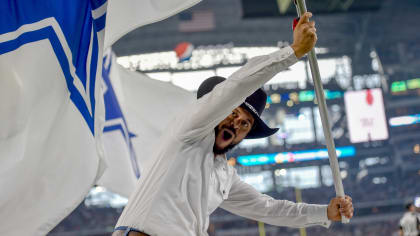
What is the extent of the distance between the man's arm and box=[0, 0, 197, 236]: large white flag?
0.41 metres

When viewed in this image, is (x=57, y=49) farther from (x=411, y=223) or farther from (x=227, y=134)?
(x=411, y=223)

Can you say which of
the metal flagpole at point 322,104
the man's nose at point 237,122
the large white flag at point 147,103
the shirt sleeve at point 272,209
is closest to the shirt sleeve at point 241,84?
the metal flagpole at point 322,104

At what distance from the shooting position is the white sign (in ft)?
86.4

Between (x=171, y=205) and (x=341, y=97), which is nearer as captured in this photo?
(x=171, y=205)

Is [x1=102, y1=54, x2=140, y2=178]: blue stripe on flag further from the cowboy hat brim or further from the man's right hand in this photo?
the man's right hand

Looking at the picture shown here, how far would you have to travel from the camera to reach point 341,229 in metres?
25.7

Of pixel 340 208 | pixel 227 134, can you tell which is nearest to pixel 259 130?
pixel 227 134

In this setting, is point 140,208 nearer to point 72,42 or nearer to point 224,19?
point 72,42


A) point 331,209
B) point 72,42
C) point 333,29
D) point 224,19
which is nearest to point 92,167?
point 72,42

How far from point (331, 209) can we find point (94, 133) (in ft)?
3.46

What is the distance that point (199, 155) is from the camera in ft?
6.24

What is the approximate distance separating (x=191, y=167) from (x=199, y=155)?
5 centimetres

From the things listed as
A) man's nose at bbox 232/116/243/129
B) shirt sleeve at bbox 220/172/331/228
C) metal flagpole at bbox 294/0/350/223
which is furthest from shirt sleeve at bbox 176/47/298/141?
shirt sleeve at bbox 220/172/331/228

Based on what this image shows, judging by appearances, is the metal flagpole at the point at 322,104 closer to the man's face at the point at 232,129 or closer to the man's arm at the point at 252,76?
the man's arm at the point at 252,76
